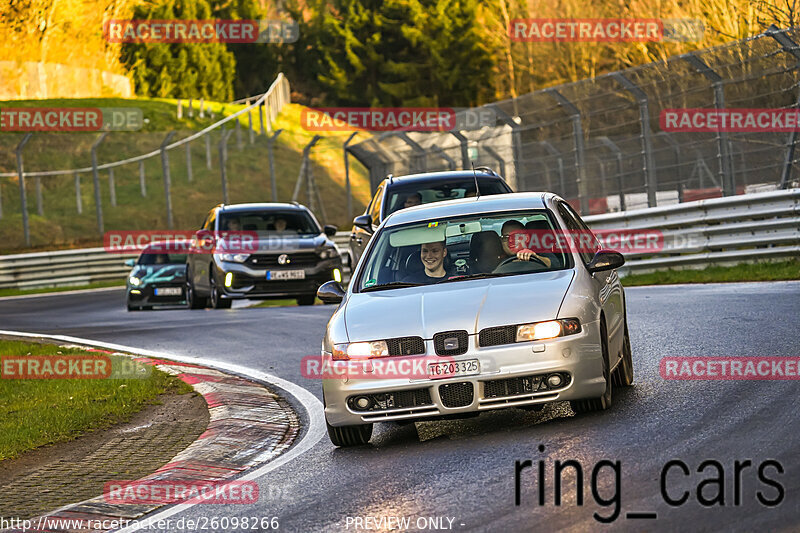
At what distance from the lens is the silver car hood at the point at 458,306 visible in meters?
7.75

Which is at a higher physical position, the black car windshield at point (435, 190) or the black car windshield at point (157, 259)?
the black car windshield at point (435, 190)

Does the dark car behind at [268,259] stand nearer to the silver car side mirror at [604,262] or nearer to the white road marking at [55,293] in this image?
the white road marking at [55,293]

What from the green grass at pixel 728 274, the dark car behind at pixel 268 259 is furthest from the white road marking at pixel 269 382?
the green grass at pixel 728 274

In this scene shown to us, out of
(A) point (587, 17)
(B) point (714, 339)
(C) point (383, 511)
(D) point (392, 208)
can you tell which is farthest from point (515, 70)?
(C) point (383, 511)

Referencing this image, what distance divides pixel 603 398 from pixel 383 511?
2392mm

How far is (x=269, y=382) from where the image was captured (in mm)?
11500

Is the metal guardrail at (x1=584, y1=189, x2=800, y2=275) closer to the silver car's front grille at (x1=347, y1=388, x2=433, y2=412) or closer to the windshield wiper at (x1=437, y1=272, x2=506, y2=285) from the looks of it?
the windshield wiper at (x1=437, y1=272, x2=506, y2=285)

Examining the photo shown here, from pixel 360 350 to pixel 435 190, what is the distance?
9.35 metres

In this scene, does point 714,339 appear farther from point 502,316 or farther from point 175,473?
point 175,473

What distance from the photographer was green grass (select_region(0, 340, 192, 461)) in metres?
9.60

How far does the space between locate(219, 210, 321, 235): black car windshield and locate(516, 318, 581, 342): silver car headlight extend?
13492mm

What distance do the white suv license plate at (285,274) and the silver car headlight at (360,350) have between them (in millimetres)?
12196

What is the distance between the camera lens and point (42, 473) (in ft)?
27.3

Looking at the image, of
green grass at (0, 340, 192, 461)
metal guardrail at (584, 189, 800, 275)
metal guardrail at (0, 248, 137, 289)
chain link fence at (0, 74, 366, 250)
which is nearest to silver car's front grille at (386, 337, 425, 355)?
green grass at (0, 340, 192, 461)
